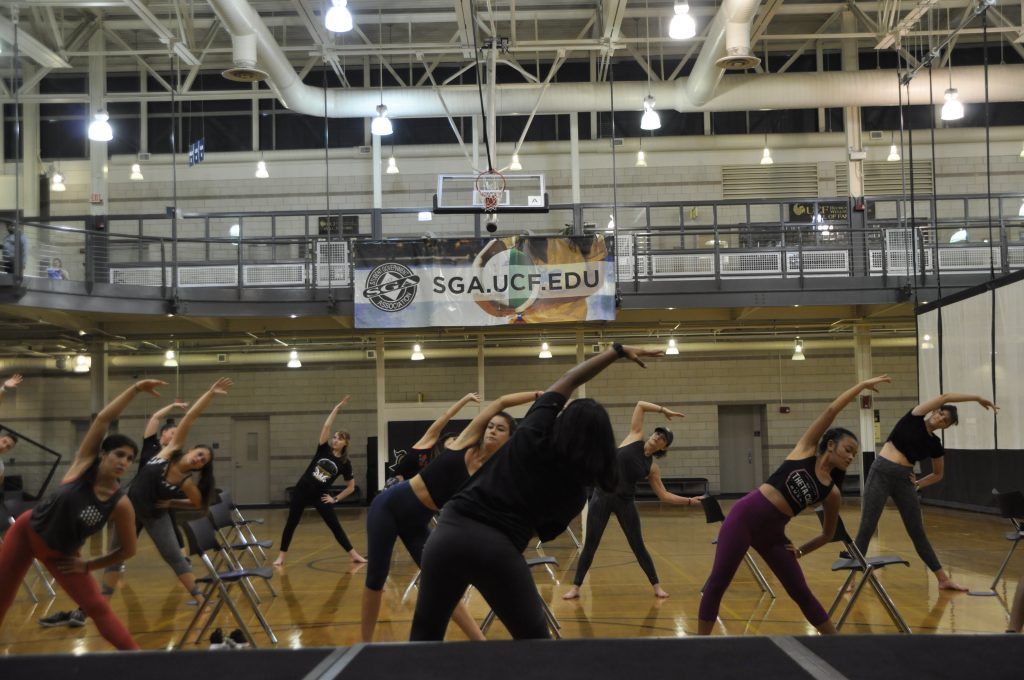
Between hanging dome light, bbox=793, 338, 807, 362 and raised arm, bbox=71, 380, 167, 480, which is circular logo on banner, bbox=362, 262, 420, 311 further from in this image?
raised arm, bbox=71, 380, 167, 480

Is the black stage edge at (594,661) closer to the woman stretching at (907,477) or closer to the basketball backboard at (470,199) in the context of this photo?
the woman stretching at (907,477)

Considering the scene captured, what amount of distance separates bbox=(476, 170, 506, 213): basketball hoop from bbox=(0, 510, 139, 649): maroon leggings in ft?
35.1

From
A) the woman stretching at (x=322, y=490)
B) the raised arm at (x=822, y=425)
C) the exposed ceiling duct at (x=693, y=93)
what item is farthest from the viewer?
the exposed ceiling duct at (x=693, y=93)

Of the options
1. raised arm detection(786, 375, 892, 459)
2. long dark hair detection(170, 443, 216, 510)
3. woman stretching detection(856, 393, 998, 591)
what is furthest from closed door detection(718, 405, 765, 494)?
raised arm detection(786, 375, 892, 459)

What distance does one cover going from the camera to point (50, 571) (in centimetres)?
495

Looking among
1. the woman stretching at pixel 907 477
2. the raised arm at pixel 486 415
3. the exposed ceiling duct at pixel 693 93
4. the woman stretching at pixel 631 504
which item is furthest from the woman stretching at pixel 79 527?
the exposed ceiling duct at pixel 693 93

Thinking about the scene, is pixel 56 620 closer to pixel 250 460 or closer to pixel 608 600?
pixel 608 600

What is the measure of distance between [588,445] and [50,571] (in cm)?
327

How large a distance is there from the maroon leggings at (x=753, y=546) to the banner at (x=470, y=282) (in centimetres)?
1063

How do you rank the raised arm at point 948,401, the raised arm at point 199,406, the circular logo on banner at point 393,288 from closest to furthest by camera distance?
the raised arm at point 199,406 → the raised arm at point 948,401 → the circular logo on banner at point 393,288

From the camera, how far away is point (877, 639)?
2131 millimetres

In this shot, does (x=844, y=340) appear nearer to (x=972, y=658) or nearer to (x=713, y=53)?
(x=713, y=53)

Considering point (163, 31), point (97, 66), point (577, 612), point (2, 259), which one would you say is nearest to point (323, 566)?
point (577, 612)

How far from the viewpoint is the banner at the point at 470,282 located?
16203 millimetres
